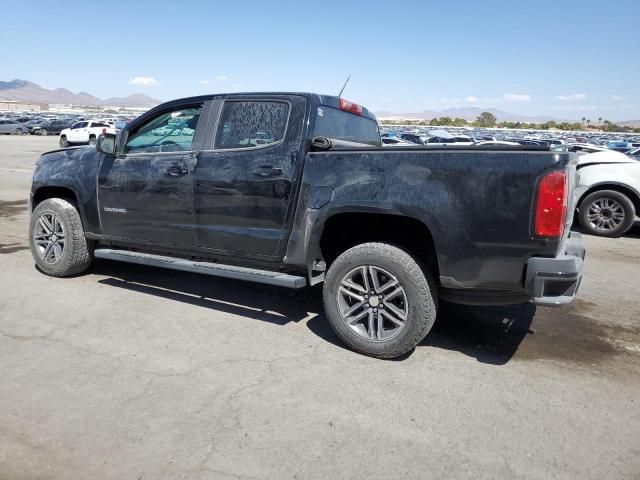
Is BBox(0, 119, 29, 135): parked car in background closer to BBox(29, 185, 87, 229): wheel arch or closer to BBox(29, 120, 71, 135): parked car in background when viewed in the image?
BBox(29, 120, 71, 135): parked car in background

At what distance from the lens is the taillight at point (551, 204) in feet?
9.93

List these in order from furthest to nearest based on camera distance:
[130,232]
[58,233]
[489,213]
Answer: [58,233]
[130,232]
[489,213]

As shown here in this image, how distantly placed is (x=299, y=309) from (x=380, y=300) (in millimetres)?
1269

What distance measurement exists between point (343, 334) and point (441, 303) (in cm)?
158

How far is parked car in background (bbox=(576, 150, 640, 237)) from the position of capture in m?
8.32

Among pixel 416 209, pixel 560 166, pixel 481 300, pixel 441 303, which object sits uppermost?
pixel 560 166

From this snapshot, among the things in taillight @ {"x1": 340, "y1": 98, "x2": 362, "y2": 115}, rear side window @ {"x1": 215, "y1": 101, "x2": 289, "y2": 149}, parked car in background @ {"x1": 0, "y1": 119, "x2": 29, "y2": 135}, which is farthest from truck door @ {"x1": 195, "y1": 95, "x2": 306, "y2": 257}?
parked car in background @ {"x1": 0, "y1": 119, "x2": 29, "y2": 135}

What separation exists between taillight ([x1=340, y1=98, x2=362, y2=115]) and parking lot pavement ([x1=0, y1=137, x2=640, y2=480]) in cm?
187

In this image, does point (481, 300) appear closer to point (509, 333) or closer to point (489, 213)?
point (489, 213)

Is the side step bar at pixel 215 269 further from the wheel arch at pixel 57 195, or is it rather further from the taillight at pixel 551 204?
the taillight at pixel 551 204

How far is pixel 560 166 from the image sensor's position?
9.91 ft

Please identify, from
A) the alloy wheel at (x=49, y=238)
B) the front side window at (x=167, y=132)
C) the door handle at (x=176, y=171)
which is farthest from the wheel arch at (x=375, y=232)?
the alloy wheel at (x=49, y=238)

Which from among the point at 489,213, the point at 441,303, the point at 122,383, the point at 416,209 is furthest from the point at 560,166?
the point at 122,383

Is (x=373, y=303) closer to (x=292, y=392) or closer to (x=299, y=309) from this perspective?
(x=292, y=392)
